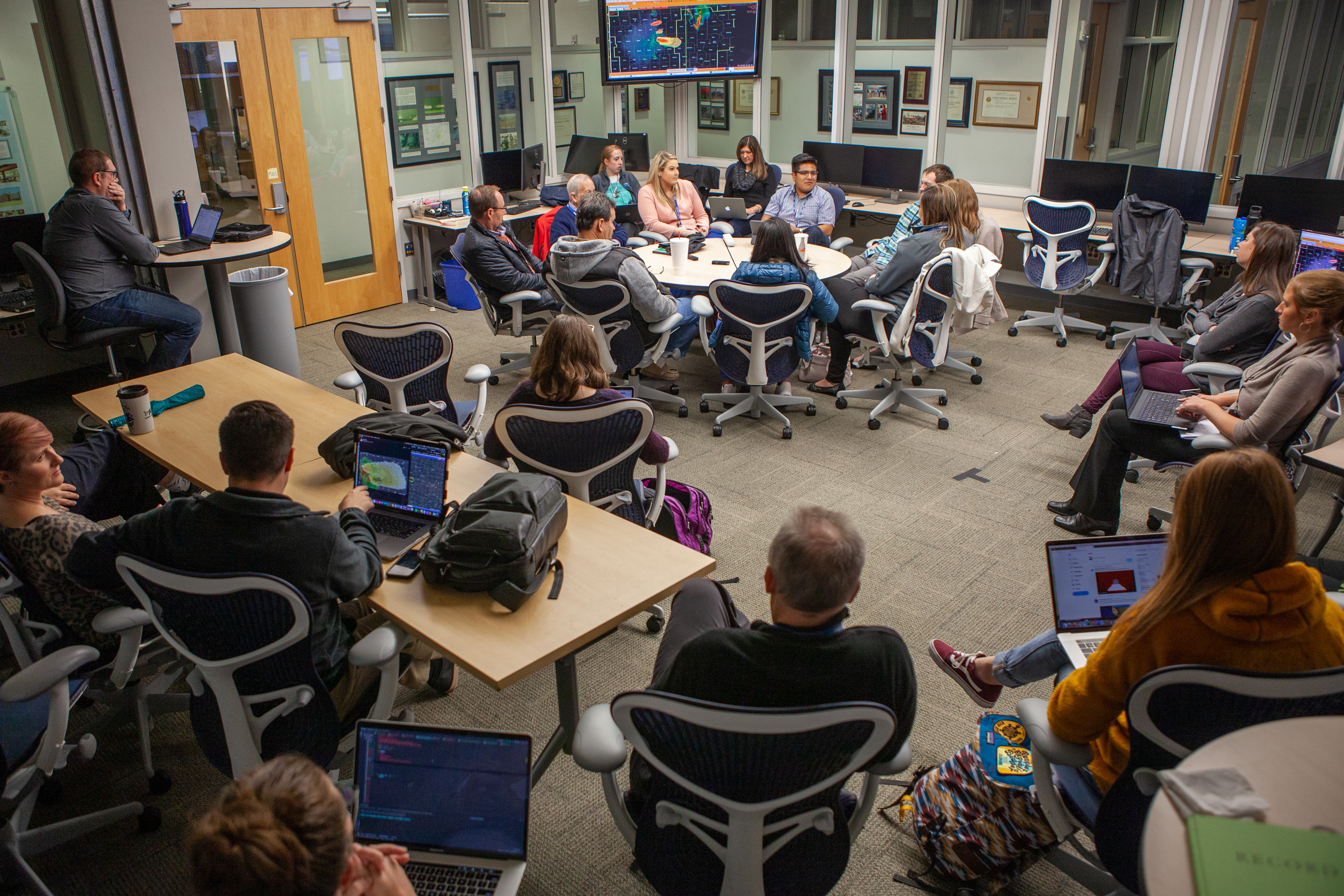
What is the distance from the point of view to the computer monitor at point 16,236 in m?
5.32

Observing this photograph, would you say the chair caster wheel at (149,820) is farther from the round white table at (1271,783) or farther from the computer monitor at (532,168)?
the computer monitor at (532,168)

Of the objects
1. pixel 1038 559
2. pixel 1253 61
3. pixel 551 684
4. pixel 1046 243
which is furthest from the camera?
pixel 1253 61

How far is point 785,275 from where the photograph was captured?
458 centimetres

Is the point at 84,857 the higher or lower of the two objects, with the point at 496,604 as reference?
lower

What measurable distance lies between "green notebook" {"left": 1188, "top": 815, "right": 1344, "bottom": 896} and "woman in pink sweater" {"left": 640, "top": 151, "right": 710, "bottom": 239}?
626cm

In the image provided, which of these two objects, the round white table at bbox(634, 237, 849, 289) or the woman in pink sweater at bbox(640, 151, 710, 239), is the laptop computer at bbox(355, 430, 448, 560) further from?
the woman in pink sweater at bbox(640, 151, 710, 239)

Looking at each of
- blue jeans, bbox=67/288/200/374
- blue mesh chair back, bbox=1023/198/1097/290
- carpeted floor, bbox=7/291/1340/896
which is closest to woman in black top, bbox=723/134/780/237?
carpeted floor, bbox=7/291/1340/896

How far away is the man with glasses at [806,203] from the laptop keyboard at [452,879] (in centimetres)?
594

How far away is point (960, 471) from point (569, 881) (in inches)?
119

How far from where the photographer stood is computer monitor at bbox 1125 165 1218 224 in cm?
634

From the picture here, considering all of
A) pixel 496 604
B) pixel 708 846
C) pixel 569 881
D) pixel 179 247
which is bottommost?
pixel 569 881

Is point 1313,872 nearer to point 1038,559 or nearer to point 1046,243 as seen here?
point 1038,559

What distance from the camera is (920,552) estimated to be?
389cm

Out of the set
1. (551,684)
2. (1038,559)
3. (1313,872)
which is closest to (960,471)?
(1038,559)
